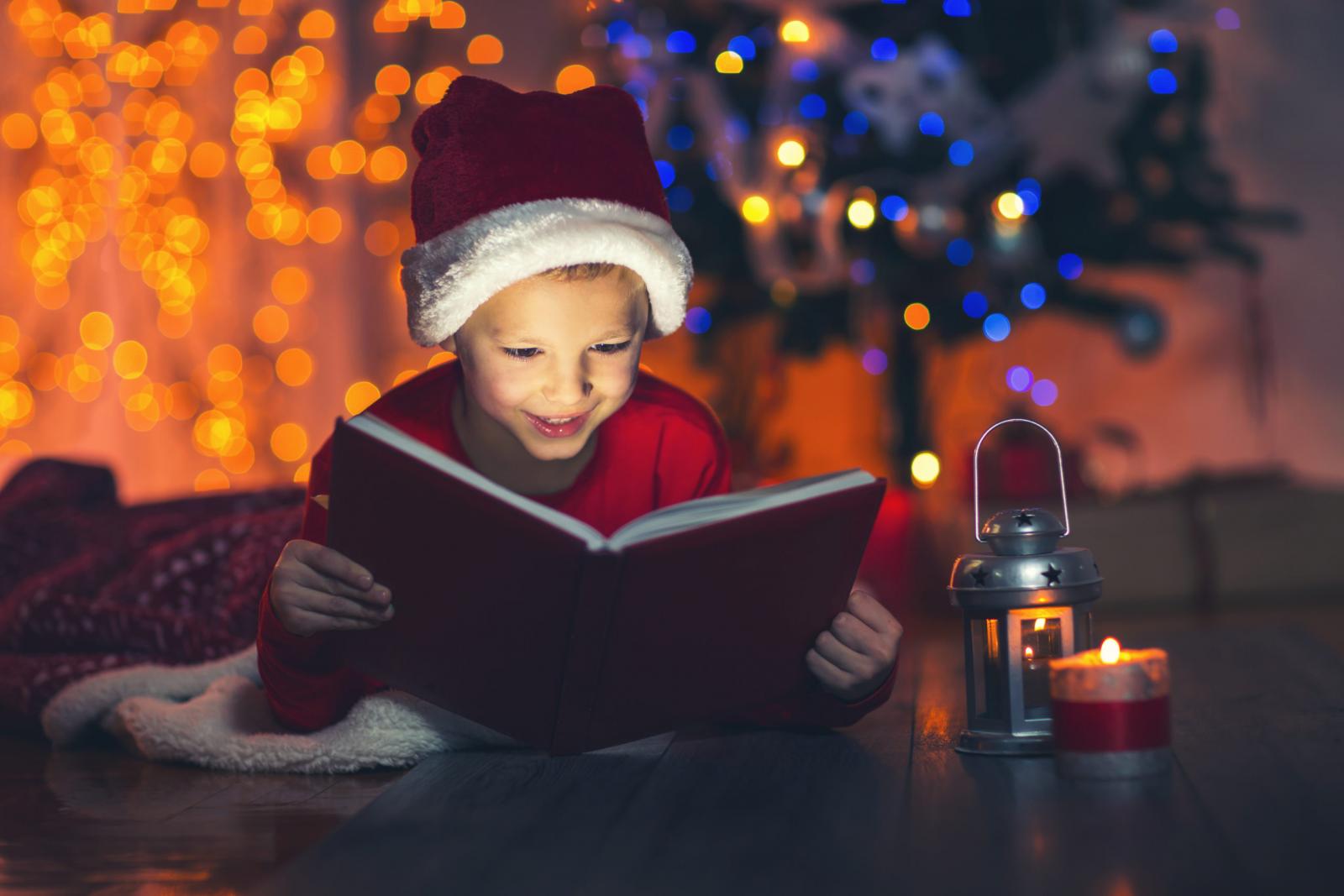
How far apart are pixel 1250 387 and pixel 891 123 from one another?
1.54 meters

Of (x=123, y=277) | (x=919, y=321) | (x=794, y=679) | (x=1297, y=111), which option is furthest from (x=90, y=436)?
(x=1297, y=111)

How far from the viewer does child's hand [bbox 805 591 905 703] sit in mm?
1146

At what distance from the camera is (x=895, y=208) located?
2746 mm

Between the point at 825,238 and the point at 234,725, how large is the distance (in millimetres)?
1719

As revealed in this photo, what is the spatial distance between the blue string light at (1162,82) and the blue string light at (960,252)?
499 millimetres

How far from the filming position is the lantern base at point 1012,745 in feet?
3.61

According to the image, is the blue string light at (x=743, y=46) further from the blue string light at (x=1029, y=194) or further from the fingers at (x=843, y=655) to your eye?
the fingers at (x=843, y=655)

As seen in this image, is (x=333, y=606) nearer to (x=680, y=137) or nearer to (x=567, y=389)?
(x=567, y=389)

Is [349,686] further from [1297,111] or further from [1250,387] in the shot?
[1297,111]

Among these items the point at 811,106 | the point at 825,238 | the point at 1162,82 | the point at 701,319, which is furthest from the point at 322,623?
the point at 1162,82

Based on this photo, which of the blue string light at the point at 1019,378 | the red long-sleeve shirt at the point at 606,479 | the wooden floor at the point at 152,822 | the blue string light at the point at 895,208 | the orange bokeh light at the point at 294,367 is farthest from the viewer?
the orange bokeh light at the point at 294,367

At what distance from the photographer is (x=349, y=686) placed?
1.36 meters

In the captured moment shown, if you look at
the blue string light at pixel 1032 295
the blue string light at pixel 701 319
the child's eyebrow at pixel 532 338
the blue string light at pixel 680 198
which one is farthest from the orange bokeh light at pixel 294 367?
the child's eyebrow at pixel 532 338

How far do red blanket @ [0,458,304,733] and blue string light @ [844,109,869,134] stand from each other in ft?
4.64
